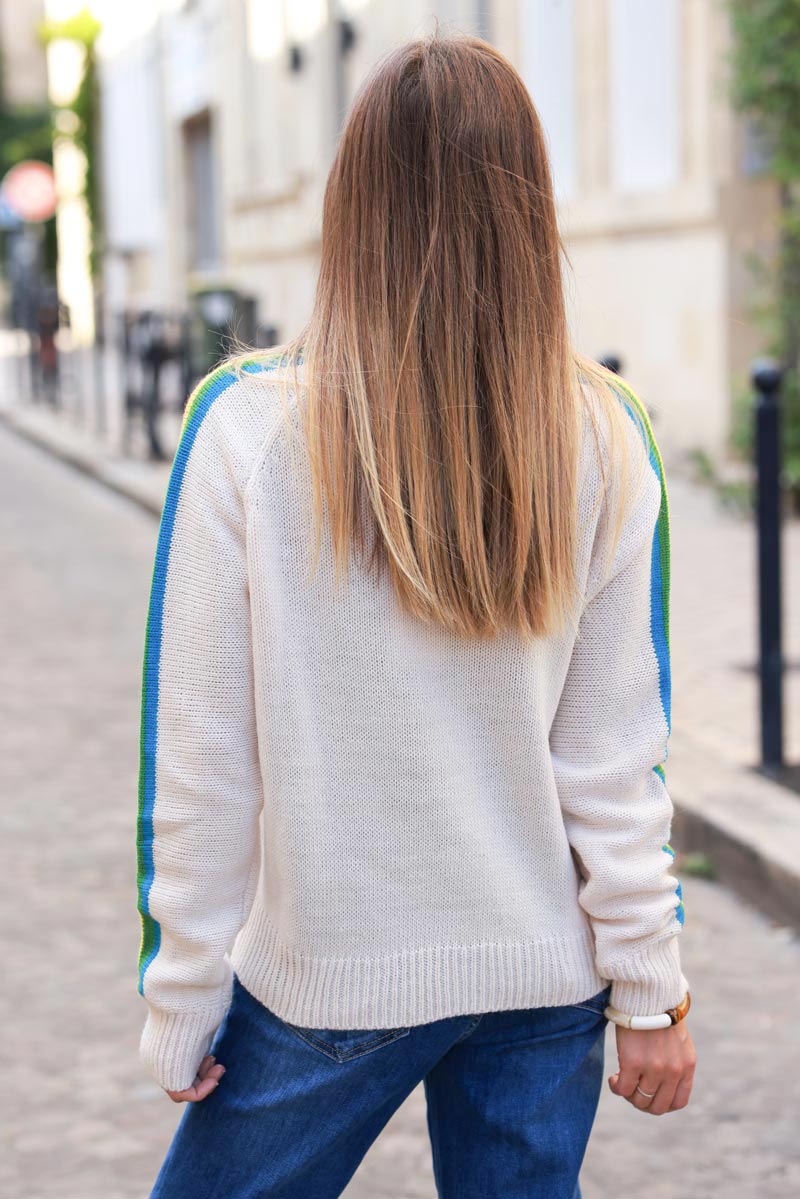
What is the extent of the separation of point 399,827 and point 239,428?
394 millimetres

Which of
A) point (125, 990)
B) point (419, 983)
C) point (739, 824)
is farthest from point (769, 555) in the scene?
point (419, 983)

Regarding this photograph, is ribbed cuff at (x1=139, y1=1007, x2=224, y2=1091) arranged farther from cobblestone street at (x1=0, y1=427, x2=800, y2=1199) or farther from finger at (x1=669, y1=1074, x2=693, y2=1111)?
cobblestone street at (x1=0, y1=427, x2=800, y2=1199)

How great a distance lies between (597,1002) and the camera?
163 centimetres

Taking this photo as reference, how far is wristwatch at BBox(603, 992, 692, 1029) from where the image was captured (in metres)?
1.62

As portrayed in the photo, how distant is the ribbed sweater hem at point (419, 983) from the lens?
1552 mm

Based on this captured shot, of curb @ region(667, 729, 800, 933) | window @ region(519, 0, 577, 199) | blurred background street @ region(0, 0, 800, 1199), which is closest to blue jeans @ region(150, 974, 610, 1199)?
blurred background street @ region(0, 0, 800, 1199)

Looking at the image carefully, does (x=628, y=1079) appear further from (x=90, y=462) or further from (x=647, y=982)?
(x=90, y=462)

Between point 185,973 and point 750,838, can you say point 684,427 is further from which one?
point 185,973

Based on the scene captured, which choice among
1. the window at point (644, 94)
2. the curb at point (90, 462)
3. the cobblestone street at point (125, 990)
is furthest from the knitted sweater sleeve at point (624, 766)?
the window at point (644, 94)

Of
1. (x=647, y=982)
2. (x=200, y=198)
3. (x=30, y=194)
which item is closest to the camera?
(x=647, y=982)

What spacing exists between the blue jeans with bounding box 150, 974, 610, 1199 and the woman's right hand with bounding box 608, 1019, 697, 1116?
0.10 ft

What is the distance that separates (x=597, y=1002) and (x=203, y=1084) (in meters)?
0.38

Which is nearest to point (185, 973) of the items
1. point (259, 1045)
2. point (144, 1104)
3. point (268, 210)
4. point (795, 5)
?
point (259, 1045)

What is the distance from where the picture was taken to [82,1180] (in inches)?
116
